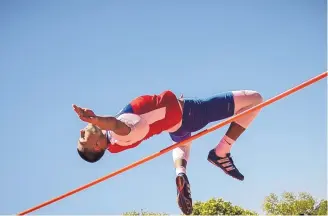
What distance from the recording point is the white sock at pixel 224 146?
16.3ft

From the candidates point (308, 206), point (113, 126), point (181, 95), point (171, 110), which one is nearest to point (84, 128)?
point (113, 126)

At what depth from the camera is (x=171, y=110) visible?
4.35 metres

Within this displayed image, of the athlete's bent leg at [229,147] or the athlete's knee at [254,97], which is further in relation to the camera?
the athlete's bent leg at [229,147]

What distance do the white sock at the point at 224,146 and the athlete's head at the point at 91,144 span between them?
1660 mm

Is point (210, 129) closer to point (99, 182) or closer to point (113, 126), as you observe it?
point (113, 126)

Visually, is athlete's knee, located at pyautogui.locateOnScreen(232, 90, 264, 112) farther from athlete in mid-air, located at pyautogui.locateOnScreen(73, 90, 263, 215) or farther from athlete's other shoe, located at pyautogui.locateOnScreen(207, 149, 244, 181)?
athlete's other shoe, located at pyautogui.locateOnScreen(207, 149, 244, 181)

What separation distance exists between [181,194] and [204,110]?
1.06 metres

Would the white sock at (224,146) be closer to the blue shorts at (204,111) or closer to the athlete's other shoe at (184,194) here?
the blue shorts at (204,111)

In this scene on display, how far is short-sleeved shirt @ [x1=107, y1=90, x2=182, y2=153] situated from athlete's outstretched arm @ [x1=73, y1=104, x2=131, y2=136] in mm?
91

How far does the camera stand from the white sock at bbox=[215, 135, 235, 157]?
498cm

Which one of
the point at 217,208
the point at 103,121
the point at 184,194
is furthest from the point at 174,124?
the point at 217,208

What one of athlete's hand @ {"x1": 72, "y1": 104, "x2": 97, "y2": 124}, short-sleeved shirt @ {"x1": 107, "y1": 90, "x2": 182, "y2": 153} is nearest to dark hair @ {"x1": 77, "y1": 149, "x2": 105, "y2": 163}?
short-sleeved shirt @ {"x1": 107, "y1": 90, "x2": 182, "y2": 153}

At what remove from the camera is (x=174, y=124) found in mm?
4477

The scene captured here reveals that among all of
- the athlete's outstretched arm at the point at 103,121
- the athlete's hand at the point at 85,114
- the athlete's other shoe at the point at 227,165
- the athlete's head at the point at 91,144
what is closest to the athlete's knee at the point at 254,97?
the athlete's other shoe at the point at 227,165
